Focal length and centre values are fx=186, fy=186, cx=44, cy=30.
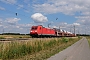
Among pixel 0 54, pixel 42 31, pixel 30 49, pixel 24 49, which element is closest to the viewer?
pixel 0 54

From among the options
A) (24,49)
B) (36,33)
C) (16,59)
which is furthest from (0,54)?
(36,33)

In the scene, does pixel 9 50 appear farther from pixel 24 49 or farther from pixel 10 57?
pixel 24 49

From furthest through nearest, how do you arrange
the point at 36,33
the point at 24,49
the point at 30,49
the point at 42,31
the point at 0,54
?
1. the point at 42,31
2. the point at 36,33
3. the point at 30,49
4. the point at 24,49
5. the point at 0,54

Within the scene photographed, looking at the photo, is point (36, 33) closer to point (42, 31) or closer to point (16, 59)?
point (42, 31)

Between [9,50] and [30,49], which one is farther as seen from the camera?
[30,49]

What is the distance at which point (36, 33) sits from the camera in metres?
50.6

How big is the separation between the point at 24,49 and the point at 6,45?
2943 mm

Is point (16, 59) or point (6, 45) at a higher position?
point (6, 45)

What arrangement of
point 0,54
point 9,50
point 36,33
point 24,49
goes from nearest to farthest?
point 0,54 < point 9,50 < point 24,49 < point 36,33

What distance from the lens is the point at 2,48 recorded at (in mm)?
14367

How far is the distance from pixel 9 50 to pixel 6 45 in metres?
0.50

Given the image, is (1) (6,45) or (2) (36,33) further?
(2) (36,33)

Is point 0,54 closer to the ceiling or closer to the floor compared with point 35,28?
closer to the floor

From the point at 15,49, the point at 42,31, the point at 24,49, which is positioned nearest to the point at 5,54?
the point at 15,49
